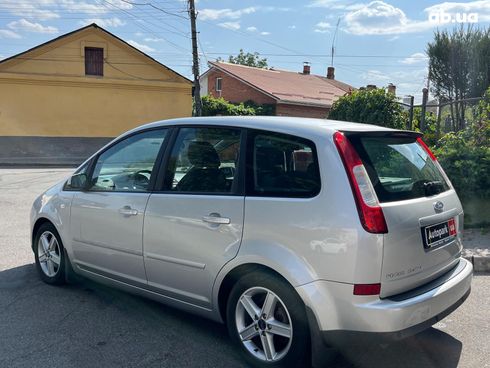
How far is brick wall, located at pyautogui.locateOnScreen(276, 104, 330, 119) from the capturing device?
29061 millimetres

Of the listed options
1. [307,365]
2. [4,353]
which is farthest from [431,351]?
[4,353]

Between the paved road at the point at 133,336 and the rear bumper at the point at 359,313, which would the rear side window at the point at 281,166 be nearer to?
the rear bumper at the point at 359,313

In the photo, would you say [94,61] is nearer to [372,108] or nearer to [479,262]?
[372,108]

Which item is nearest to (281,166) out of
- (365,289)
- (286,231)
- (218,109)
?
(286,231)

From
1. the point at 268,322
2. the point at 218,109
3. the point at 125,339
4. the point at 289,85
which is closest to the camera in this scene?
the point at 268,322

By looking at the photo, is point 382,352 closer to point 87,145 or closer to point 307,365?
point 307,365

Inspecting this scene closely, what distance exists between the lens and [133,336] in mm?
3713

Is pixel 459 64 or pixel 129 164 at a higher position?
pixel 459 64

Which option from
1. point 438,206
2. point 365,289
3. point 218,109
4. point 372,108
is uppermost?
point 218,109

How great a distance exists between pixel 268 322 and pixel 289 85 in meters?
30.9

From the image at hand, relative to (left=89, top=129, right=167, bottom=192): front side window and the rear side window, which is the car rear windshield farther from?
(left=89, top=129, right=167, bottom=192): front side window

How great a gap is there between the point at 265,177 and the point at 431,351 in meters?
1.80

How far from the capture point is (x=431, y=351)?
351cm

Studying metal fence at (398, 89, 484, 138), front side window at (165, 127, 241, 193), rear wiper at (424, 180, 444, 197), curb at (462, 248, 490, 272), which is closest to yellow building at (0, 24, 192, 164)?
metal fence at (398, 89, 484, 138)
